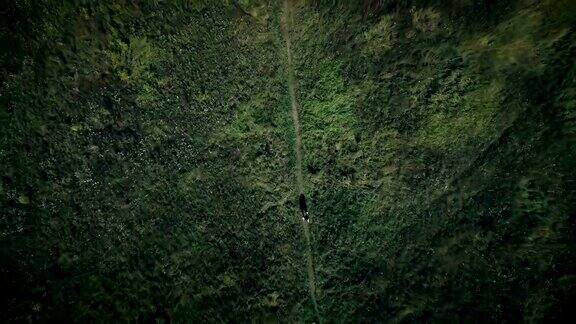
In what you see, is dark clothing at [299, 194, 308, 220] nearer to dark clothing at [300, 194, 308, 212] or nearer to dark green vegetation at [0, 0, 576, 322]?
dark clothing at [300, 194, 308, 212]

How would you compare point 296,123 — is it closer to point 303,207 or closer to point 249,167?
point 249,167

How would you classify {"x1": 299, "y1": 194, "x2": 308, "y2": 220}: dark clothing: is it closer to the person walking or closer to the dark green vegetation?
the person walking

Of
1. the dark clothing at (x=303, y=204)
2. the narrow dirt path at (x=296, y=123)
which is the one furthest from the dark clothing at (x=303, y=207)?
the narrow dirt path at (x=296, y=123)

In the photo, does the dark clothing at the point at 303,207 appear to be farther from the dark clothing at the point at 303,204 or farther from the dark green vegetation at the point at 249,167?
the dark green vegetation at the point at 249,167

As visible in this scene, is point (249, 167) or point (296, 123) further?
point (296, 123)

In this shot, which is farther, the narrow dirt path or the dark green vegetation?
the narrow dirt path

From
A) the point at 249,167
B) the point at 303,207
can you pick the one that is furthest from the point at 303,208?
the point at 249,167

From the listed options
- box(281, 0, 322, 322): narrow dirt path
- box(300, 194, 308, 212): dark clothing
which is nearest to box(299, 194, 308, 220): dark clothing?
box(300, 194, 308, 212): dark clothing

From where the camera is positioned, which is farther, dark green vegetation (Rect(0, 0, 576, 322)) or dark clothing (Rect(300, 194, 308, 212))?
dark clothing (Rect(300, 194, 308, 212))

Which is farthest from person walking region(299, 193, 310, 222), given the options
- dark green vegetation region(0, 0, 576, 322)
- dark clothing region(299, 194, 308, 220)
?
dark green vegetation region(0, 0, 576, 322)

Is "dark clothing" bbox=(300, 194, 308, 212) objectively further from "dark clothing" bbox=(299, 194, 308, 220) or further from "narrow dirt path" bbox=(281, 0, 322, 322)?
"narrow dirt path" bbox=(281, 0, 322, 322)
